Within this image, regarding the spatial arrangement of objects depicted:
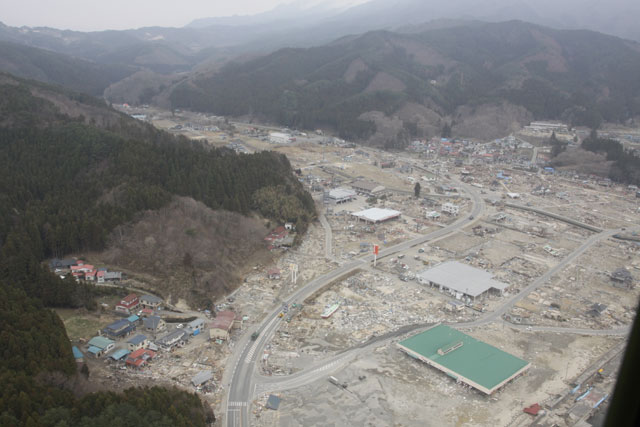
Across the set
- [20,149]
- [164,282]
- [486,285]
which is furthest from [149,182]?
[486,285]

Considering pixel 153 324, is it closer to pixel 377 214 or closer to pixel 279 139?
pixel 377 214

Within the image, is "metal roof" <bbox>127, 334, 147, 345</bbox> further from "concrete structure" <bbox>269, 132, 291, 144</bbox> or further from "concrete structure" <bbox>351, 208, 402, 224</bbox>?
"concrete structure" <bbox>269, 132, 291, 144</bbox>

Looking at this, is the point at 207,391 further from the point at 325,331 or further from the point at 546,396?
the point at 546,396

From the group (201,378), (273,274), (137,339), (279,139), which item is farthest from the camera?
(279,139)

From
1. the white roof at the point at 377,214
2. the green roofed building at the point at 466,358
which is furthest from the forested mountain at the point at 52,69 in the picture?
the green roofed building at the point at 466,358

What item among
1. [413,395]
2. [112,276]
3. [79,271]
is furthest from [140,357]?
[413,395]

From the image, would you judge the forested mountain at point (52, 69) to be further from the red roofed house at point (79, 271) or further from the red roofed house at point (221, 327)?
the red roofed house at point (221, 327)

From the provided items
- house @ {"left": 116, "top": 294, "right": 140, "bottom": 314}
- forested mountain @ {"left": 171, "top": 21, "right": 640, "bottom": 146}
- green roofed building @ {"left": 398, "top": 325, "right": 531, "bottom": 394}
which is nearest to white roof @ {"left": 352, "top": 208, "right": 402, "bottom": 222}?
green roofed building @ {"left": 398, "top": 325, "right": 531, "bottom": 394}
